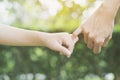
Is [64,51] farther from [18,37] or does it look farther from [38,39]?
[18,37]

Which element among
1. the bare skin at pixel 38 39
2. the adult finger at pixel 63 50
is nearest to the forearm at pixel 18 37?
the bare skin at pixel 38 39

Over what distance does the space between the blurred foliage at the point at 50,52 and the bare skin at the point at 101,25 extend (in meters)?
0.03

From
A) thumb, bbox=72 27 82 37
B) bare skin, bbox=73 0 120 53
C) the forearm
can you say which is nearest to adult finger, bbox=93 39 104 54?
bare skin, bbox=73 0 120 53

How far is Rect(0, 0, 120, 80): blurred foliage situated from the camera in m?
1.89

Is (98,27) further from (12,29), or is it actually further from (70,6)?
(12,29)

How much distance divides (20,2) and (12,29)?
0.48 feet

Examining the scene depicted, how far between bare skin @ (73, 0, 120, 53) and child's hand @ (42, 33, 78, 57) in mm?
83

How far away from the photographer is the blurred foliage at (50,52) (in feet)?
6.19

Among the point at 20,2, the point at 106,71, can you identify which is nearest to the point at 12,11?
the point at 20,2

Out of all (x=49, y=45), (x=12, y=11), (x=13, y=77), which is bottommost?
(x=13, y=77)

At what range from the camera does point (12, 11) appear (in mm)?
1878

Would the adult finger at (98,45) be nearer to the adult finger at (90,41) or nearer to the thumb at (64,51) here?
the adult finger at (90,41)

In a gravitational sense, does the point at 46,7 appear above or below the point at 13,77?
above

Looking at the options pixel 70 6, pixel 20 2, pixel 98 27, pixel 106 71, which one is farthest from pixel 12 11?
pixel 106 71
